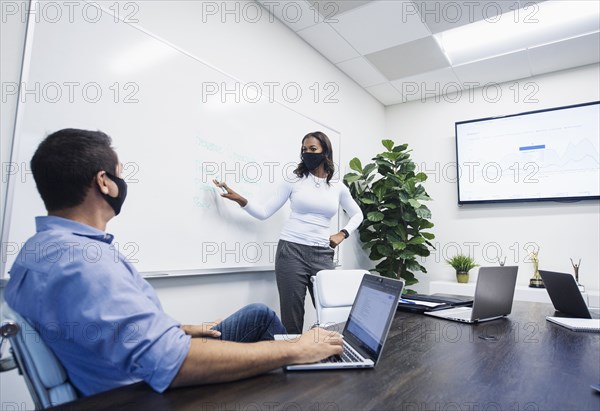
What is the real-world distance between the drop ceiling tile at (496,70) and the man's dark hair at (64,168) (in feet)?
11.6

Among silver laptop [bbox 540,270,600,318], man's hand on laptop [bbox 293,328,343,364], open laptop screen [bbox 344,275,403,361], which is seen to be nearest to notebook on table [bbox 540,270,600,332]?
silver laptop [bbox 540,270,600,318]

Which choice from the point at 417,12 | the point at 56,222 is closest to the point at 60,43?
the point at 56,222

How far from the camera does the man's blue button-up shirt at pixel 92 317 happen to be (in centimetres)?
69

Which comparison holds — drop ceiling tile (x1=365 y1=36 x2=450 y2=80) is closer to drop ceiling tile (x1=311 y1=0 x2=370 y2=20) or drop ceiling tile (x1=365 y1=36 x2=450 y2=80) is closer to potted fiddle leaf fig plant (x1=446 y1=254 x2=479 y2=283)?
drop ceiling tile (x1=311 y1=0 x2=370 y2=20)

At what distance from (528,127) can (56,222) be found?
397cm

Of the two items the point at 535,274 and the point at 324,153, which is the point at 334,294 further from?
the point at 535,274

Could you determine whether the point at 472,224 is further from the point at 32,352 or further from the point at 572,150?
the point at 32,352

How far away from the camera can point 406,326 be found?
131cm

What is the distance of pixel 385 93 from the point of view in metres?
4.22

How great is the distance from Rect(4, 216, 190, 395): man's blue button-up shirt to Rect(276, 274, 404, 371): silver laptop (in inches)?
11.1

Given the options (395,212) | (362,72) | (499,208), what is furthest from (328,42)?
(499,208)

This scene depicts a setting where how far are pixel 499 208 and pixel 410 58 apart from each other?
5.74ft

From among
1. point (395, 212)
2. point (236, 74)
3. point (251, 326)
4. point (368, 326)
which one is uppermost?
point (236, 74)

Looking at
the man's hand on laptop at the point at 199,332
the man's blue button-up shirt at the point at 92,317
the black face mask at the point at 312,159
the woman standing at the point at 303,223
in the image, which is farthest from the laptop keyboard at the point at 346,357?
the black face mask at the point at 312,159
